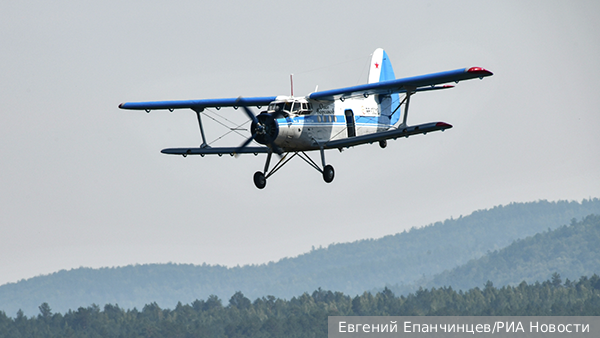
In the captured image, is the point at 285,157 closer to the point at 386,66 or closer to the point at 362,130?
the point at 362,130

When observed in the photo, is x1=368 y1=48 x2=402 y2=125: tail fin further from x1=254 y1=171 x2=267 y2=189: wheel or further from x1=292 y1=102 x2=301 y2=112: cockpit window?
x1=254 y1=171 x2=267 y2=189: wheel

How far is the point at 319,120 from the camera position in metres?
45.3

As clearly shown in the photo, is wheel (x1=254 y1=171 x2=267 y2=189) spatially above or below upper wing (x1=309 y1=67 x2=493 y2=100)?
below

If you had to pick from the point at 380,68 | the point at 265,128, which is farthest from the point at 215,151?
the point at 380,68

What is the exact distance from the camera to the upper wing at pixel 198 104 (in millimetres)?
48875

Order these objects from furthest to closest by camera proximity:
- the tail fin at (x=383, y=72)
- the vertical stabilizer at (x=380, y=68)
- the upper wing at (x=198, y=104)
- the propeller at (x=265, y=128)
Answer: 1. the vertical stabilizer at (x=380, y=68)
2. the tail fin at (x=383, y=72)
3. the upper wing at (x=198, y=104)
4. the propeller at (x=265, y=128)

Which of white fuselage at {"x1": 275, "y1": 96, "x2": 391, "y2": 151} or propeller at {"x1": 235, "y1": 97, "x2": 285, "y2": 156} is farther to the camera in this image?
Answer: white fuselage at {"x1": 275, "y1": 96, "x2": 391, "y2": 151}

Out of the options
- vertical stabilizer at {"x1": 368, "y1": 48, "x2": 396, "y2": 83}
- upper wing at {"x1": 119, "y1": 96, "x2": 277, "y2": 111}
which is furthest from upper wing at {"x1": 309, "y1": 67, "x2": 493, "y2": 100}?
vertical stabilizer at {"x1": 368, "y1": 48, "x2": 396, "y2": 83}

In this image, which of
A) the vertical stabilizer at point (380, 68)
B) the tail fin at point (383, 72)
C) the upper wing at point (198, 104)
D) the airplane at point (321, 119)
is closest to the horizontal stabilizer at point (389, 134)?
the airplane at point (321, 119)

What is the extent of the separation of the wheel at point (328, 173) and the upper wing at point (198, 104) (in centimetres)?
588

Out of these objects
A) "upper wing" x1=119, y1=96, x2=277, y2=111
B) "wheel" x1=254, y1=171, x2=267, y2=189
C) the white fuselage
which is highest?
"upper wing" x1=119, y1=96, x2=277, y2=111

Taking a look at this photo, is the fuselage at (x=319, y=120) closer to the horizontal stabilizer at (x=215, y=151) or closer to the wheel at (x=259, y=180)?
the horizontal stabilizer at (x=215, y=151)

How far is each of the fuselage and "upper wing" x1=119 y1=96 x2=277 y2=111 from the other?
3.59 metres

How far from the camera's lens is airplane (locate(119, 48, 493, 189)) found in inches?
1698
